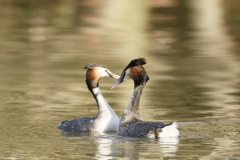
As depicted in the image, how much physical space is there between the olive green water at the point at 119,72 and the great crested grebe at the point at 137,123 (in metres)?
0.13

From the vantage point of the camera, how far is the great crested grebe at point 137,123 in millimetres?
12492

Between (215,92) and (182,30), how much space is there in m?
13.4

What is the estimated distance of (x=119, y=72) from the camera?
65.3 ft

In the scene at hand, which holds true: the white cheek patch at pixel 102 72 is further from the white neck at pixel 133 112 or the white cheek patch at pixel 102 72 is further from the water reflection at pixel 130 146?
the water reflection at pixel 130 146

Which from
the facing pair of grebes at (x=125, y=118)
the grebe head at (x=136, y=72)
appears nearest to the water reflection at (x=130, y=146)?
the facing pair of grebes at (x=125, y=118)

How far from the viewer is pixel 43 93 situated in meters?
17.2

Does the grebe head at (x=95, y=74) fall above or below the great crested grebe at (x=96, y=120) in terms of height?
above

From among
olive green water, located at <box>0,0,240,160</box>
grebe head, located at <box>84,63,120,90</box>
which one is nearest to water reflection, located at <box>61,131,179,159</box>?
olive green water, located at <box>0,0,240,160</box>

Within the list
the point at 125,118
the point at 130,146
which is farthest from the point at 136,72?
the point at 130,146

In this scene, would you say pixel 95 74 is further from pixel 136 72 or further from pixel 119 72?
pixel 119 72

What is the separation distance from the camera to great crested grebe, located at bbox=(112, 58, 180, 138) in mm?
12492

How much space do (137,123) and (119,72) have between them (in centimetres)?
688

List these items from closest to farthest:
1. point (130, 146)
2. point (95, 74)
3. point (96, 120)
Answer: point (130, 146) < point (96, 120) < point (95, 74)

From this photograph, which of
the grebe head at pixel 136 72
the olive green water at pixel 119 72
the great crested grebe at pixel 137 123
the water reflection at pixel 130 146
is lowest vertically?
the olive green water at pixel 119 72
